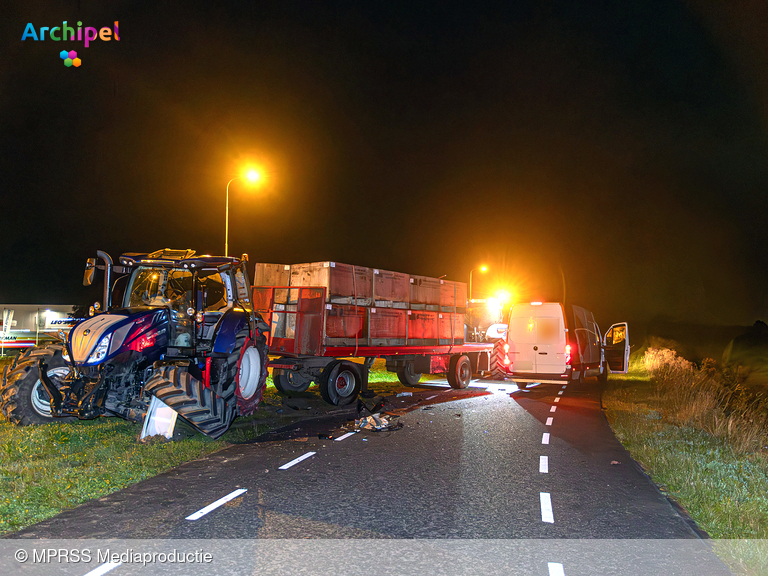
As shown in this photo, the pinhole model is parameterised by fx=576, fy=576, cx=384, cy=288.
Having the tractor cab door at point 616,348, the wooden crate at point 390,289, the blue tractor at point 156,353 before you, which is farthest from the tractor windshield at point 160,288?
the tractor cab door at point 616,348

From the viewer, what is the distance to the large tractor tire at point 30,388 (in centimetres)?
942

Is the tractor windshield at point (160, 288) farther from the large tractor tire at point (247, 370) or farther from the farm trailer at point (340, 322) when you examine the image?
the farm trailer at point (340, 322)

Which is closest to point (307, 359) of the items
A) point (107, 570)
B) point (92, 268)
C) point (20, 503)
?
point (92, 268)

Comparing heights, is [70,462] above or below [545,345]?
below

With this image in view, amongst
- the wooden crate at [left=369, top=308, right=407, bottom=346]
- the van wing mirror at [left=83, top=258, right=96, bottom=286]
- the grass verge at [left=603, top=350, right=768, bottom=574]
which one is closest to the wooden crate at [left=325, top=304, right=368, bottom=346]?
the wooden crate at [left=369, top=308, right=407, bottom=346]

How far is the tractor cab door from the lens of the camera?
18.2 meters

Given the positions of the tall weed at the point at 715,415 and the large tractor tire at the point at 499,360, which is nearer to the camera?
the tall weed at the point at 715,415

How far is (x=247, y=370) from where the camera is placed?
35.3ft

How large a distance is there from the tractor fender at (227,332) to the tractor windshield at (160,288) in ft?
2.33

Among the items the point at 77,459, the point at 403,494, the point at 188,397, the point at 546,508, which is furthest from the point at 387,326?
the point at 546,508

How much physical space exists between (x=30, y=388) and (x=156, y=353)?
7.55 ft

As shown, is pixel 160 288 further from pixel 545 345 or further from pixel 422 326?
pixel 545 345

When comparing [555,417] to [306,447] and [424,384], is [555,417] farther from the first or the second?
[424,384]

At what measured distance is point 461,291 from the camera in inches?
755
